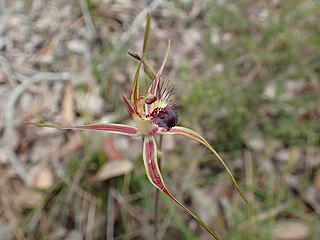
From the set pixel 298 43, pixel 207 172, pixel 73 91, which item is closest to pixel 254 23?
pixel 298 43

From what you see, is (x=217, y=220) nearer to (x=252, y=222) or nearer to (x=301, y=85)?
(x=252, y=222)

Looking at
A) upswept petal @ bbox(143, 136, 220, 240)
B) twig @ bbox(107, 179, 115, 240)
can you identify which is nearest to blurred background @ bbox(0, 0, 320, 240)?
twig @ bbox(107, 179, 115, 240)

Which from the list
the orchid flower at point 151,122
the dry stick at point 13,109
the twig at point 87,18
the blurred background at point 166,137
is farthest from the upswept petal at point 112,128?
the twig at point 87,18

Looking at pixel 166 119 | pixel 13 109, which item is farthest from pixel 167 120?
pixel 13 109

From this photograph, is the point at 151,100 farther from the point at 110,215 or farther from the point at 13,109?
the point at 13,109

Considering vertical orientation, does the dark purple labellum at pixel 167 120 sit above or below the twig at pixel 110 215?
above

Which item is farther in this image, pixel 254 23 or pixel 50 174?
pixel 254 23

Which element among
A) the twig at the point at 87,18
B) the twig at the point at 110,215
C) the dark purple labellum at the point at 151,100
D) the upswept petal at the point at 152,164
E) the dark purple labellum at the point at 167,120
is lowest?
the twig at the point at 110,215

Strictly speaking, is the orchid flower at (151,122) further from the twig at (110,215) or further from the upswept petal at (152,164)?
the twig at (110,215)
